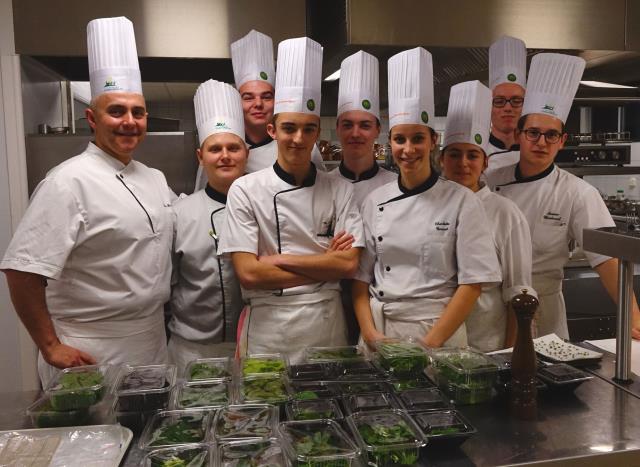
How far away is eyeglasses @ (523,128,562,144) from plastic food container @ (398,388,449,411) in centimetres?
156

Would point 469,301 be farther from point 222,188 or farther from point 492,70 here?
point 492,70

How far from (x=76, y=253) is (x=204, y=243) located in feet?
1.50

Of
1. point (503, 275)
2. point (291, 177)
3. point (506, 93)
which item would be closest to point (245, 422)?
point (291, 177)

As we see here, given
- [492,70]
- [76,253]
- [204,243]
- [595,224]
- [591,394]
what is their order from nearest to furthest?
1. [591,394]
2. [76,253]
3. [204,243]
4. [595,224]
5. [492,70]

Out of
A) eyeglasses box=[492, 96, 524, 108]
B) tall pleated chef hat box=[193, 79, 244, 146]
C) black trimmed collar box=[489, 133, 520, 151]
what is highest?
eyeglasses box=[492, 96, 524, 108]

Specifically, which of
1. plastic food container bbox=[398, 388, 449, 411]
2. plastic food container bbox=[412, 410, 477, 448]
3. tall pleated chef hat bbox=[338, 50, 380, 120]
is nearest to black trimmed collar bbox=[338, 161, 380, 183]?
tall pleated chef hat bbox=[338, 50, 380, 120]

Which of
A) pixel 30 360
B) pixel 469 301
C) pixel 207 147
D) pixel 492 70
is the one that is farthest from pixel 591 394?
pixel 30 360

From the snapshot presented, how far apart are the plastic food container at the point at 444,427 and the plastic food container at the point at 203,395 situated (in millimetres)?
429

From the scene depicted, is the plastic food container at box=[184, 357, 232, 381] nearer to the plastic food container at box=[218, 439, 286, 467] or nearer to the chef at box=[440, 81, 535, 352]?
the plastic food container at box=[218, 439, 286, 467]

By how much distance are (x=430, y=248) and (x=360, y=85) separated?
31.1 inches

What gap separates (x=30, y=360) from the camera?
2.75 metres

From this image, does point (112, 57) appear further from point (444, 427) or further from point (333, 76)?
point (444, 427)

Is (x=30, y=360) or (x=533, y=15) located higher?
(x=533, y=15)

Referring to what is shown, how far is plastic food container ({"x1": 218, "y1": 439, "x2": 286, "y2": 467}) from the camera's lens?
3.31 feet
